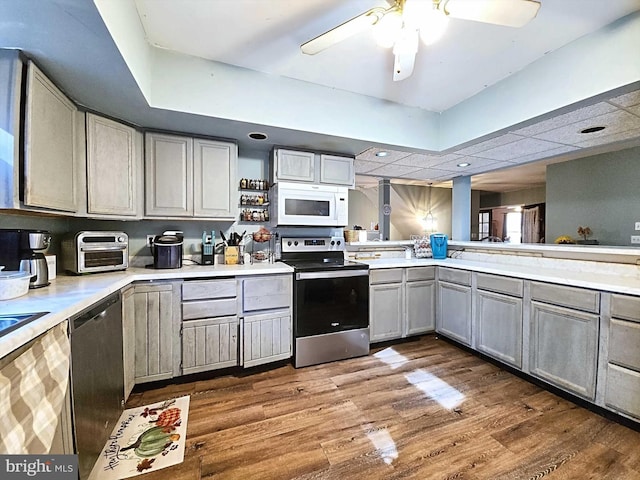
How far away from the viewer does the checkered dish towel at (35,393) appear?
2.54ft

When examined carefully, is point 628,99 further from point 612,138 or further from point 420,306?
point 420,306

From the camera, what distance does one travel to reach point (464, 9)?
1281 mm

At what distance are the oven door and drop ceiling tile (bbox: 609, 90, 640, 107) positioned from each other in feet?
7.21

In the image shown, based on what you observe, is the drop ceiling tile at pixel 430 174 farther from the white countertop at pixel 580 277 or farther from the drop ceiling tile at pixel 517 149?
the white countertop at pixel 580 277

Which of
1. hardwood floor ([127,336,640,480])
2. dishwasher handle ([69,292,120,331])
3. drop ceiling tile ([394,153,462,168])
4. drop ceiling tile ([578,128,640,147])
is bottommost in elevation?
hardwood floor ([127,336,640,480])

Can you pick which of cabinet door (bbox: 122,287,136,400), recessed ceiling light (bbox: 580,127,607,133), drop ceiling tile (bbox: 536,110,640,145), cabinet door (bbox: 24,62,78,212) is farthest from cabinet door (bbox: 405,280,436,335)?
cabinet door (bbox: 24,62,78,212)

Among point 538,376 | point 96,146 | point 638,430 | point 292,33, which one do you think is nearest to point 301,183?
point 292,33

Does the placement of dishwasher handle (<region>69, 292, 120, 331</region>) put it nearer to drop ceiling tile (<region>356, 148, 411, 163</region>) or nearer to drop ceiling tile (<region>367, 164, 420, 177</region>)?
drop ceiling tile (<region>356, 148, 411, 163</region>)

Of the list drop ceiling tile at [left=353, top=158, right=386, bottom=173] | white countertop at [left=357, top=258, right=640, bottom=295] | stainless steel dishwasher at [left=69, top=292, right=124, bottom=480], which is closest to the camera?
stainless steel dishwasher at [left=69, top=292, right=124, bottom=480]

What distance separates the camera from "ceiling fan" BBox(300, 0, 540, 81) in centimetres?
126

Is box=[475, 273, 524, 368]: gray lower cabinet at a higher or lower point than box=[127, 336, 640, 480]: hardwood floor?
higher

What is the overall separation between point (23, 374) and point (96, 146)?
5.76 feet

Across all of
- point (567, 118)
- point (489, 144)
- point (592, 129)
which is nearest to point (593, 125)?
point (592, 129)

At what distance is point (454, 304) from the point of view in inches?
116
